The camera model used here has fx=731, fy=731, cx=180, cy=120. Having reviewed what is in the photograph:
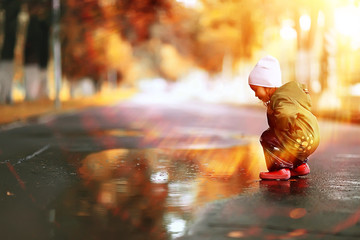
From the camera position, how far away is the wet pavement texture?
6250 mm

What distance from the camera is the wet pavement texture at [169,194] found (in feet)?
20.5

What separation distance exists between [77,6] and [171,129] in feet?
49.0

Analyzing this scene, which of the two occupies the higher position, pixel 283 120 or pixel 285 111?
pixel 285 111

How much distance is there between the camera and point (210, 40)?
58.8m

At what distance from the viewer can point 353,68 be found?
29719 millimetres

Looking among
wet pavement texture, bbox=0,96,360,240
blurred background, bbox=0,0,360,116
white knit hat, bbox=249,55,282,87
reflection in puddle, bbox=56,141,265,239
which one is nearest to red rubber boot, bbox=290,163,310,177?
wet pavement texture, bbox=0,96,360,240

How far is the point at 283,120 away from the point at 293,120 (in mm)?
126

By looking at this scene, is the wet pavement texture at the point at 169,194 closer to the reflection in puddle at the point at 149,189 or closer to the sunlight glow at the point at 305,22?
the reflection in puddle at the point at 149,189

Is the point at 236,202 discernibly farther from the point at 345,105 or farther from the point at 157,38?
the point at 157,38

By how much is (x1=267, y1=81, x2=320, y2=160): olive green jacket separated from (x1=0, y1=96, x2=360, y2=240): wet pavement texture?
1.60 ft

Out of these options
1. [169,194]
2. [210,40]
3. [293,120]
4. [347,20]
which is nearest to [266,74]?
[293,120]

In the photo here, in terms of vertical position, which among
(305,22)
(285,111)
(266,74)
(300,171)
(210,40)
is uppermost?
(305,22)

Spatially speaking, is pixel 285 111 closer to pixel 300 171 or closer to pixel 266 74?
pixel 266 74

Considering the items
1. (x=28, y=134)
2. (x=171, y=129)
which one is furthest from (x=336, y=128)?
(x=28, y=134)
